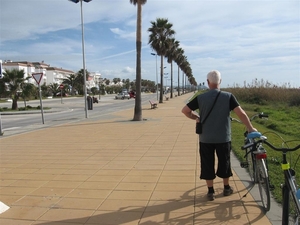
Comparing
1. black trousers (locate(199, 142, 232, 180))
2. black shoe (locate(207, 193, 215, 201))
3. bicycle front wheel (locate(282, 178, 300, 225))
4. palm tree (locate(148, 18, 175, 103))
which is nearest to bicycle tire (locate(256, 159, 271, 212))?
black trousers (locate(199, 142, 232, 180))

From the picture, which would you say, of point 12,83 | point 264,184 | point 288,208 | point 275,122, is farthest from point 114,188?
point 12,83

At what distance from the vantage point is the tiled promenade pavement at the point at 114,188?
382cm

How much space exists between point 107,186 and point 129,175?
69cm

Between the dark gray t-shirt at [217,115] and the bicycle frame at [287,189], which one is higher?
the dark gray t-shirt at [217,115]

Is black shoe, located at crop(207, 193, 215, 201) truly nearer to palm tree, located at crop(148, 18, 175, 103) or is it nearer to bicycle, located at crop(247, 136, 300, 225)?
bicycle, located at crop(247, 136, 300, 225)

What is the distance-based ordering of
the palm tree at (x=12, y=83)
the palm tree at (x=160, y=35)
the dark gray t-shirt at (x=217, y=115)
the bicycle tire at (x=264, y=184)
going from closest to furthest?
the bicycle tire at (x=264, y=184) → the dark gray t-shirt at (x=217, y=115) → the palm tree at (x=12, y=83) → the palm tree at (x=160, y=35)

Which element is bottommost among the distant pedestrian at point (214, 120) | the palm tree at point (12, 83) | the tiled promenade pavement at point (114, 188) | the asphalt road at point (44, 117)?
the asphalt road at point (44, 117)

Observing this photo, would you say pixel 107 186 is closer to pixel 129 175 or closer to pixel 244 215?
pixel 129 175

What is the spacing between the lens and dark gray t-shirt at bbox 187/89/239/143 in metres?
4.01

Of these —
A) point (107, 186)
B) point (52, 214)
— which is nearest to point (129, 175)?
point (107, 186)

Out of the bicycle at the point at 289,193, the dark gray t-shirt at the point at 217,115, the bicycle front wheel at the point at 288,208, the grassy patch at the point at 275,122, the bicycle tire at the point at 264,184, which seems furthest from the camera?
the grassy patch at the point at 275,122

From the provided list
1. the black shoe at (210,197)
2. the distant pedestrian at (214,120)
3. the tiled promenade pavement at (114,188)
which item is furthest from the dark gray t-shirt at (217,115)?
the tiled promenade pavement at (114,188)

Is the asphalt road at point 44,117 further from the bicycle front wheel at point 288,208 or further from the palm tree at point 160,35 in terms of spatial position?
the bicycle front wheel at point 288,208

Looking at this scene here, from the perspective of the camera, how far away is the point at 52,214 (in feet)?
13.1
